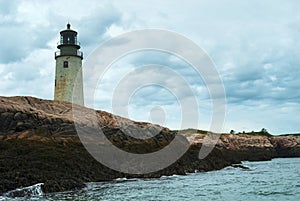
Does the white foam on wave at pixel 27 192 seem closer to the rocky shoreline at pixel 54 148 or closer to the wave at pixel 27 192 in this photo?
the wave at pixel 27 192

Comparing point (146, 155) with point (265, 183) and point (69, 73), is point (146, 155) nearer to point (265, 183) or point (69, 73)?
point (265, 183)

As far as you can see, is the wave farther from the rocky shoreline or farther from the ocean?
the rocky shoreline

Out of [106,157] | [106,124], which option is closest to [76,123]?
[106,124]

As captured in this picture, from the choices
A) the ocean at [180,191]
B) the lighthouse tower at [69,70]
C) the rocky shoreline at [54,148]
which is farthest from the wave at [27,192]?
the lighthouse tower at [69,70]

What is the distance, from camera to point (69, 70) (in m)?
38.6

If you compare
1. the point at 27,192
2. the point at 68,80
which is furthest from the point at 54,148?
the point at 68,80

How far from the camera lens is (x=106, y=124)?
31.9m

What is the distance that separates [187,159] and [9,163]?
47.7ft

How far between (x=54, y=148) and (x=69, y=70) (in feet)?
50.2

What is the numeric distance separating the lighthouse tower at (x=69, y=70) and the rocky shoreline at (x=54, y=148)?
174 inches

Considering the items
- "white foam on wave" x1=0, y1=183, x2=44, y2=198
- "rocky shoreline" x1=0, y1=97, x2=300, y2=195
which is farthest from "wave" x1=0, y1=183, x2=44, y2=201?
"rocky shoreline" x1=0, y1=97, x2=300, y2=195

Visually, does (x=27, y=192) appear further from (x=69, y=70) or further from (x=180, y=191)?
(x=69, y=70)

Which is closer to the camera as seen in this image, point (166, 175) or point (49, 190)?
point (49, 190)

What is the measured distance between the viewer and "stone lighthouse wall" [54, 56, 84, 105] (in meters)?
38.2
